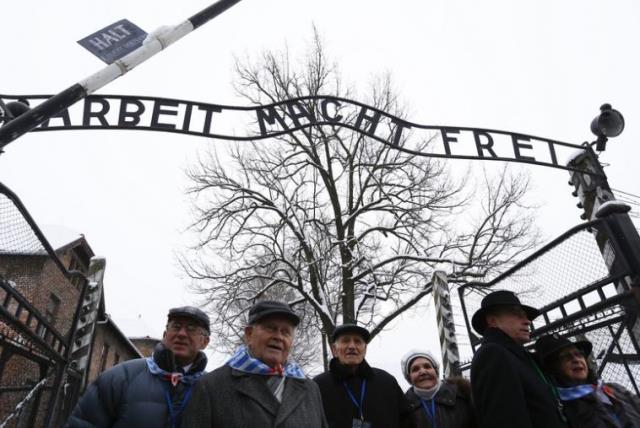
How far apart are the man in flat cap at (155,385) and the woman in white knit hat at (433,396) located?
180cm

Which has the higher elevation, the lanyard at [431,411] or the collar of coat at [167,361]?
the collar of coat at [167,361]

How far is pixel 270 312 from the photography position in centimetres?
209

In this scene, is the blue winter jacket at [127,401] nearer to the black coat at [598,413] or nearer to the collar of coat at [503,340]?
the collar of coat at [503,340]

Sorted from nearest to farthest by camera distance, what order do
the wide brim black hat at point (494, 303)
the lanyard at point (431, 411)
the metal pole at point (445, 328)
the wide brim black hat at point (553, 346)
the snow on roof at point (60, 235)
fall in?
1. the wide brim black hat at point (494, 303)
2. the wide brim black hat at point (553, 346)
3. the lanyard at point (431, 411)
4. the metal pole at point (445, 328)
5. the snow on roof at point (60, 235)

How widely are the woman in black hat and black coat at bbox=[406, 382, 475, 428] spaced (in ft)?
2.23

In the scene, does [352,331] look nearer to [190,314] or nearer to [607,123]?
[190,314]

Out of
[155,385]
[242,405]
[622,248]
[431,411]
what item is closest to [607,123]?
[622,248]

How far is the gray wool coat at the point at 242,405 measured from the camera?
180 cm

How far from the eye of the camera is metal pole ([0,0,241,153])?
9.28 ft

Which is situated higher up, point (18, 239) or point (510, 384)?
point (18, 239)

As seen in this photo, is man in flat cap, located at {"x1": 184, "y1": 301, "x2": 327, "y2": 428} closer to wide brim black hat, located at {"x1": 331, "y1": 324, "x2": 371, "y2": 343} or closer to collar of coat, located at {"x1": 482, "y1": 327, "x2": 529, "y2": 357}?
wide brim black hat, located at {"x1": 331, "y1": 324, "x2": 371, "y2": 343}

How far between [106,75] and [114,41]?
1.07 feet

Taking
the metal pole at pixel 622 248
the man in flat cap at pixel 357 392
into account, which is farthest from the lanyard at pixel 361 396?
the metal pole at pixel 622 248

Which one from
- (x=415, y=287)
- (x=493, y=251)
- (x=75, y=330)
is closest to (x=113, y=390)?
(x=75, y=330)
